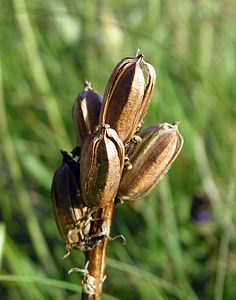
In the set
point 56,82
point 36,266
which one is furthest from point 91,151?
point 56,82

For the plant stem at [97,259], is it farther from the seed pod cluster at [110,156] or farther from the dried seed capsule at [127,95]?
the dried seed capsule at [127,95]

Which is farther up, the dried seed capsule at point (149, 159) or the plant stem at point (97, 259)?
the dried seed capsule at point (149, 159)

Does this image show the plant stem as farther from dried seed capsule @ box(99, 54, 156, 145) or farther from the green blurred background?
the green blurred background

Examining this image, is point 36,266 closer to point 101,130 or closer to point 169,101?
point 169,101

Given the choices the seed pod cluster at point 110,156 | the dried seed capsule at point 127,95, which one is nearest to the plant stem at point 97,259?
the seed pod cluster at point 110,156

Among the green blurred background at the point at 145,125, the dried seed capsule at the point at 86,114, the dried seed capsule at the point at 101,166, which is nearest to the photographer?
the dried seed capsule at the point at 101,166

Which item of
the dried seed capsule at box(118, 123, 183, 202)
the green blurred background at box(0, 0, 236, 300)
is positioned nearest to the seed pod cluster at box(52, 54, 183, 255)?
the dried seed capsule at box(118, 123, 183, 202)

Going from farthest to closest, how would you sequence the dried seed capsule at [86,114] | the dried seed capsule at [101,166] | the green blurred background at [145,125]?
the green blurred background at [145,125], the dried seed capsule at [86,114], the dried seed capsule at [101,166]
